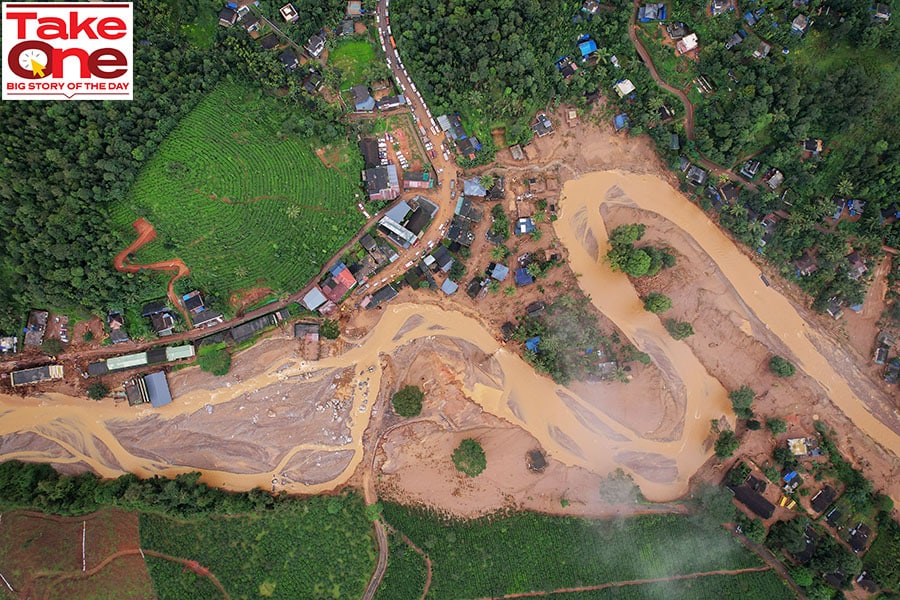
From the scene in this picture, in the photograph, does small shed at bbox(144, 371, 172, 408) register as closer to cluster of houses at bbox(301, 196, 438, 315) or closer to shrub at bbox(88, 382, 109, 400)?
shrub at bbox(88, 382, 109, 400)

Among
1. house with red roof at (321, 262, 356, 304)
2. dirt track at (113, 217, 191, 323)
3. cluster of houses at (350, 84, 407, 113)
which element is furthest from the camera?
cluster of houses at (350, 84, 407, 113)

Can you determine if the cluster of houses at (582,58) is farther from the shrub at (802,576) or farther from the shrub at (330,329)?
the shrub at (802,576)

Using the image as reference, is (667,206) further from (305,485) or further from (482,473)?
(305,485)

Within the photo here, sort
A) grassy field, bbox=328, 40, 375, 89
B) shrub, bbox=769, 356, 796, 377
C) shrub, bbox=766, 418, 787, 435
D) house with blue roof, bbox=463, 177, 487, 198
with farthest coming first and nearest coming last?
house with blue roof, bbox=463, 177, 487, 198 < grassy field, bbox=328, 40, 375, 89 < shrub, bbox=769, 356, 796, 377 < shrub, bbox=766, 418, 787, 435

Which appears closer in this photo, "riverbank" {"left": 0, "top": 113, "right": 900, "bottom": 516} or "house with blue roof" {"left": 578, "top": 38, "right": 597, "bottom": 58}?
"riverbank" {"left": 0, "top": 113, "right": 900, "bottom": 516}

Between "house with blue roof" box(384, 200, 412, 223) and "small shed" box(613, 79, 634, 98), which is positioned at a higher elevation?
"small shed" box(613, 79, 634, 98)

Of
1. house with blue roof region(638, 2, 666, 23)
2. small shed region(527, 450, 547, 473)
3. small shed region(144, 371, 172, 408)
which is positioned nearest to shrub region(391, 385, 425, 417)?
small shed region(527, 450, 547, 473)

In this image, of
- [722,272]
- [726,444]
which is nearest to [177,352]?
[726,444]

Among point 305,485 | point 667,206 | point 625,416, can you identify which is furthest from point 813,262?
point 305,485
